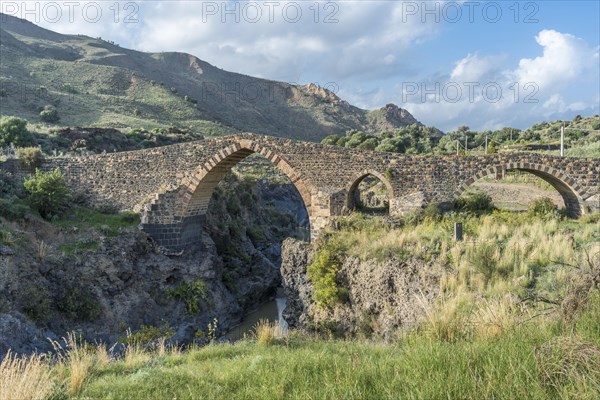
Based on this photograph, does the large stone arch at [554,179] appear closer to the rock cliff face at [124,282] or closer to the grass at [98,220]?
the rock cliff face at [124,282]

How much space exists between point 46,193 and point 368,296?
1412 cm

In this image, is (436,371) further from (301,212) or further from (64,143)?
(301,212)

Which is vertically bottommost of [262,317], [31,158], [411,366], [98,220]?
[262,317]

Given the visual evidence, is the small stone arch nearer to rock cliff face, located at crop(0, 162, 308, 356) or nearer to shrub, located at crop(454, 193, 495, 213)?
shrub, located at crop(454, 193, 495, 213)

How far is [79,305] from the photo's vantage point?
16359mm

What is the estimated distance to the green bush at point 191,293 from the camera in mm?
19812

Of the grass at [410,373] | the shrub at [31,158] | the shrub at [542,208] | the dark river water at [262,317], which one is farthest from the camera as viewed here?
the shrub at [31,158]

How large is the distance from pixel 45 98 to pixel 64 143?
17189 millimetres

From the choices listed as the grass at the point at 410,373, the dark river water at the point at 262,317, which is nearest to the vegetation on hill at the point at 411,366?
the grass at the point at 410,373

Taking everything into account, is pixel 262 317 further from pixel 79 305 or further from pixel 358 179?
pixel 79 305

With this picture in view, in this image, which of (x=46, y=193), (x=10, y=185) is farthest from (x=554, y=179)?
(x=10, y=185)

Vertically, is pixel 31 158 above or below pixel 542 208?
above

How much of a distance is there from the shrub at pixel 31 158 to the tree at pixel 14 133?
6.04 meters

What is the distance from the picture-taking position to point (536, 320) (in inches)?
232
